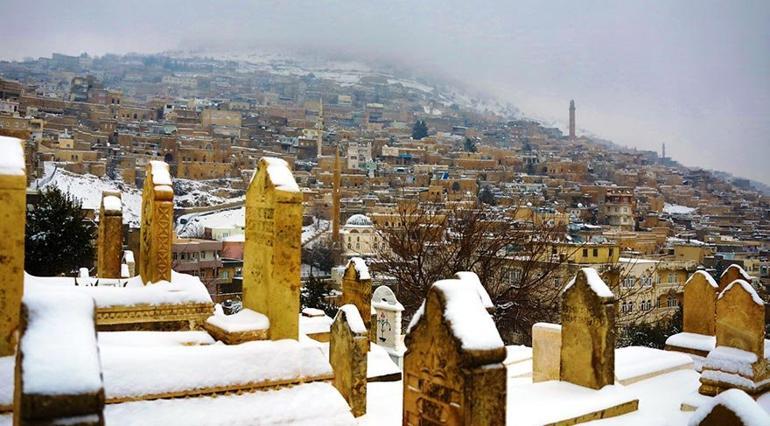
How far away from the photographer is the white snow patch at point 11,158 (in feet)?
17.5

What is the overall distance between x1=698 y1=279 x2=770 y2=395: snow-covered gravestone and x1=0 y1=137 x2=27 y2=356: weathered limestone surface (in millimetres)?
7869

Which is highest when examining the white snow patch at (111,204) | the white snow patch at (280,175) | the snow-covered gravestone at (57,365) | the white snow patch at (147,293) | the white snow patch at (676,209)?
the white snow patch at (676,209)

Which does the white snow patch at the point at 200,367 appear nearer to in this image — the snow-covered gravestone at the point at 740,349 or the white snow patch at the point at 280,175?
the white snow patch at the point at 280,175

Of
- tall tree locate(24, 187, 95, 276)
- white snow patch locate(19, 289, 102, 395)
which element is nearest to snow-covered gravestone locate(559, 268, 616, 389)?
white snow patch locate(19, 289, 102, 395)

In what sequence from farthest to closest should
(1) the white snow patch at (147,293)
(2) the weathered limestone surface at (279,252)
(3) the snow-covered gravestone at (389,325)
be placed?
(3) the snow-covered gravestone at (389,325)
(1) the white snow patch at (147,293)
(2) the weathered limestone surface at (279,252)

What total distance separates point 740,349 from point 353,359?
5019 mm

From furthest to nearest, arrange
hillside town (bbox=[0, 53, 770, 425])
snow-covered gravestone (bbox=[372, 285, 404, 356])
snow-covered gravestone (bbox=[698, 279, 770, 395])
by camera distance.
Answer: snow-covered gravestone (bbox=[372, 285, 404, 356]) < snow-covered gravestone (bbox=[698, 279, 770, 395]) < hillside town (bbox=[0, 53, 770, 425])

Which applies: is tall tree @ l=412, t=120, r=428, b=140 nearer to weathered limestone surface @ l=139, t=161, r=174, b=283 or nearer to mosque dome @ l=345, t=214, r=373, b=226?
mosque dome @ l=345, t=214, r=373, b=226

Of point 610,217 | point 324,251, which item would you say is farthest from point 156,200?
point 610,217

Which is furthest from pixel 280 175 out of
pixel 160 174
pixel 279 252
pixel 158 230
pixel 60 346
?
pixel 60 346

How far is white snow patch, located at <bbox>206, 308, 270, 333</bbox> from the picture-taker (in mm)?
6746

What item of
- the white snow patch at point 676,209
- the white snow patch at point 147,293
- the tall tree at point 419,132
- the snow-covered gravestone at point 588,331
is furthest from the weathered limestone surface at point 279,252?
the tall tree at point 419,132

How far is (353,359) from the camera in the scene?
26.3ft

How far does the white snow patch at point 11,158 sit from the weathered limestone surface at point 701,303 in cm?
1034
